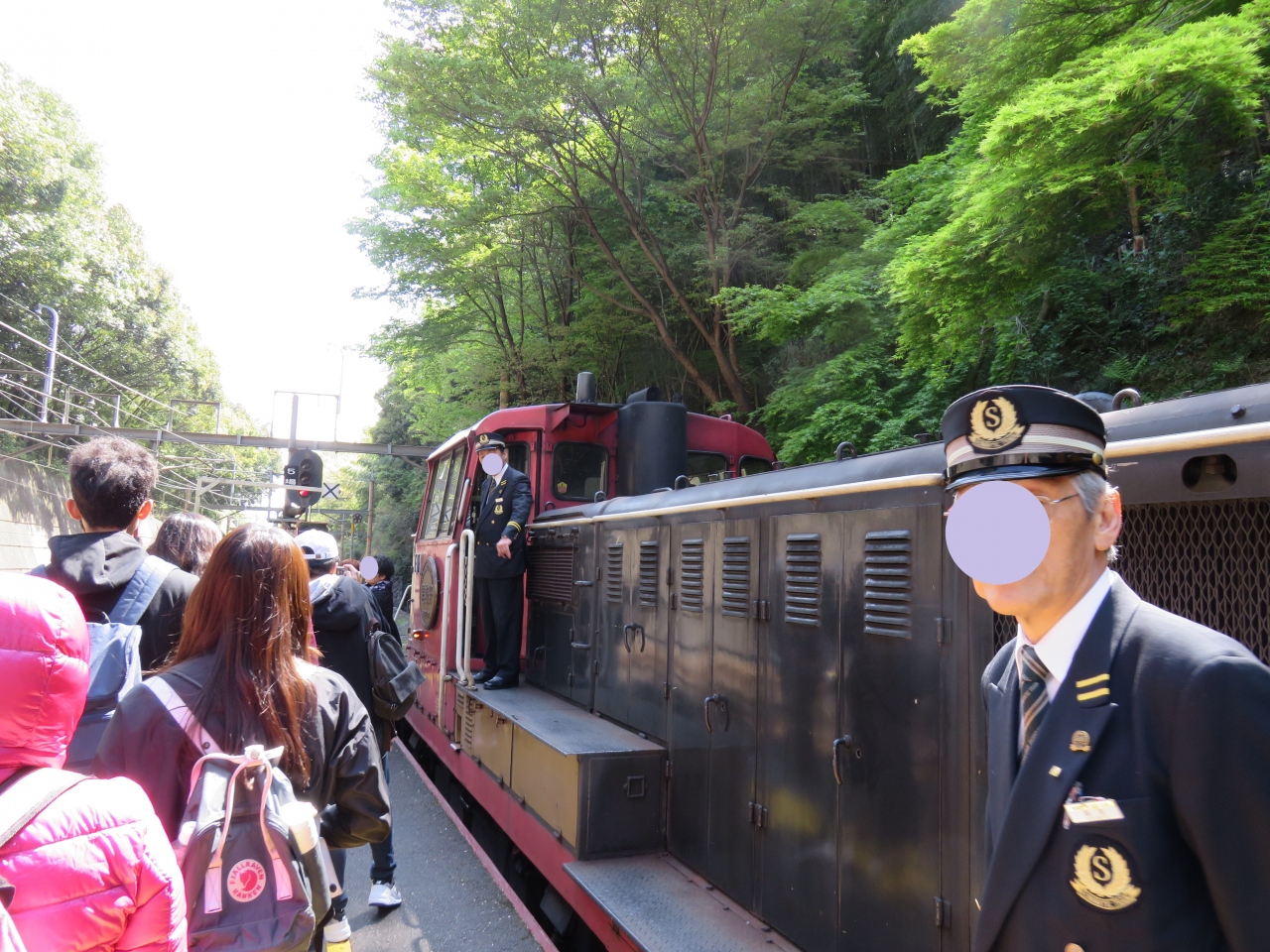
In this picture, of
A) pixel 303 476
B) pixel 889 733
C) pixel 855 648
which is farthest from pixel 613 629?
pixel 303 476

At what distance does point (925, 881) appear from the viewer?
2.25 meters

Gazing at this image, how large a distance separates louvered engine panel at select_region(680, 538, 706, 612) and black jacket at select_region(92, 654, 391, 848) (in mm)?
1764

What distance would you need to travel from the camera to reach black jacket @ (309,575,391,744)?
3.76 m

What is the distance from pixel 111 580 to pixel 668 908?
225 cm

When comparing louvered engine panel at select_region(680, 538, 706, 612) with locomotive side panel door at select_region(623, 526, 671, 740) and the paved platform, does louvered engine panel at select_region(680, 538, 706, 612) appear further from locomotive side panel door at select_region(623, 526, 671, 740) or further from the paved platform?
the paved platform

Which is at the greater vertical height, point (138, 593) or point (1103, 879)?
point (138, 593)

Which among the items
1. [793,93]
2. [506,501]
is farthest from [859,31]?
[506,501]

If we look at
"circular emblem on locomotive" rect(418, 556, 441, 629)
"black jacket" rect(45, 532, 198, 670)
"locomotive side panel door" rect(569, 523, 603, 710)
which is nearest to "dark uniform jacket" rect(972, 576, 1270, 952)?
"black jacket" rect(45, 532, 198, 670)

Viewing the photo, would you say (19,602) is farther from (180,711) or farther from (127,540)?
(127,540)

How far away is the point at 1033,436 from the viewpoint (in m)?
1.21

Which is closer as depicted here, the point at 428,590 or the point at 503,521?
the point at 503,521

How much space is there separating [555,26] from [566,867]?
1121 centimetres

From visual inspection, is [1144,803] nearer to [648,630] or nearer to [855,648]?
[855,648]

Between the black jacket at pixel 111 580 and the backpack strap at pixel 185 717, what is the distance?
1.89 ft
